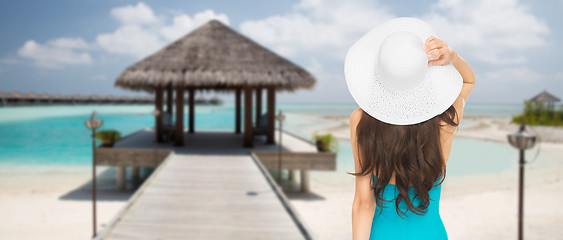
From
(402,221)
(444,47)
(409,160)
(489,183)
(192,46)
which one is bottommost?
(489,183)

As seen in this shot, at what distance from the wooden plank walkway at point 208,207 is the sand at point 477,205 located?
1.53 metres

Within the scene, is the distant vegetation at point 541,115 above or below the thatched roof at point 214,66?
below

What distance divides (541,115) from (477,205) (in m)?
19.1

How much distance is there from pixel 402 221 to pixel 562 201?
9.38 meters

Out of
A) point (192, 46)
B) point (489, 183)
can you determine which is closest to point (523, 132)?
point (192, 46)

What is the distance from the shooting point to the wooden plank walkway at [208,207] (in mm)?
3490

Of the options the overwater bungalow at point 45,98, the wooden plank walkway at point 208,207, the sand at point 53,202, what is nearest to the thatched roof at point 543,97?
the wooden plank walkway at point 208,207

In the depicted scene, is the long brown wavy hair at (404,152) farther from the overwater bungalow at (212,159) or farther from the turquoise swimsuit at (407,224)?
the overwater bungalow at (212,159)

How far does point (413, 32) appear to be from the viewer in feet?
2.86

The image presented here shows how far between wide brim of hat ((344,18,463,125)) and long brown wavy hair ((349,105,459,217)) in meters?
0.05

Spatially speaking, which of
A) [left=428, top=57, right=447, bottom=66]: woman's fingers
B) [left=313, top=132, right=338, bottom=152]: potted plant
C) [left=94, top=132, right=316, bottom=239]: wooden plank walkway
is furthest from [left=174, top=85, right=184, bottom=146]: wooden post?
[left=428, top=57, right=447, bottom=66]: woman's fingers

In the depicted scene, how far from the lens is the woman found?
2.62 ft

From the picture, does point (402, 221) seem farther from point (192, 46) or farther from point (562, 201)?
point (562, 201)

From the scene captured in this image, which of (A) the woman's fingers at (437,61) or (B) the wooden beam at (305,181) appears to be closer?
(A) the woman's fingers at (437,61)
